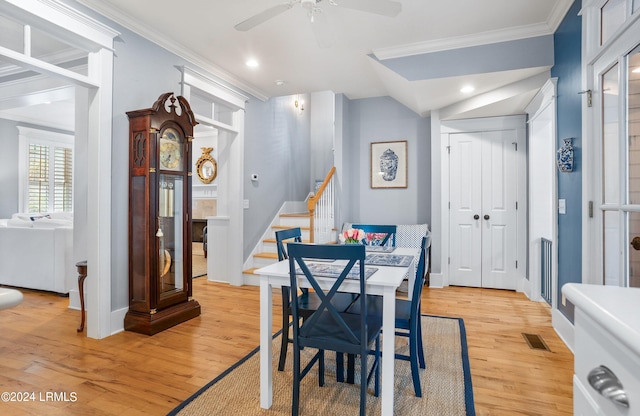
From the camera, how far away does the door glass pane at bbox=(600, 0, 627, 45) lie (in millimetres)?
2088

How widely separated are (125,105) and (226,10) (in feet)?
3.94

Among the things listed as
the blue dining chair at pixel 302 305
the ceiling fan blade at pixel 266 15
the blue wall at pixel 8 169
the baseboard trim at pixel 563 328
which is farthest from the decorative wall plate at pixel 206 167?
the baseboard trim at pixel 563 328

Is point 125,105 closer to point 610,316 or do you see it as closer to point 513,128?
point 610,316

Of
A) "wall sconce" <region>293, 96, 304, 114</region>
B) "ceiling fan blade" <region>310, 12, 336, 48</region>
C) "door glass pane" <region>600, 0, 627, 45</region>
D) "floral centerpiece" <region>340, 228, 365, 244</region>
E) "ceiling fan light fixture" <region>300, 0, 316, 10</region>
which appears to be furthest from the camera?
"wall sconce" <region>293, 96, 304, 114</region>

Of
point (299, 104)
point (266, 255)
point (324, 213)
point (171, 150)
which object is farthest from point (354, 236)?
point (299, 104)

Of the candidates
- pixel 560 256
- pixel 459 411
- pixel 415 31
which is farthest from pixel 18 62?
pixel 560 256

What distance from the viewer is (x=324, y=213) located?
490 centimetres

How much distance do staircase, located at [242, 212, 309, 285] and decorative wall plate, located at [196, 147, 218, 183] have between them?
275 cm

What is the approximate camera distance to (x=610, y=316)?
0.57 metres

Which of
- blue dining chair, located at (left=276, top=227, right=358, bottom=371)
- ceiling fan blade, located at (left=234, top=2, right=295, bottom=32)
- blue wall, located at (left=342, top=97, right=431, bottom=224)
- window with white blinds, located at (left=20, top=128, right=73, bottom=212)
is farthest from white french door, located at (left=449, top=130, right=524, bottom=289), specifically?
window with white blinds, located at (left=20, top=128, right=73, bottom=212)

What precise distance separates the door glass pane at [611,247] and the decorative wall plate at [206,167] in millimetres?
6743

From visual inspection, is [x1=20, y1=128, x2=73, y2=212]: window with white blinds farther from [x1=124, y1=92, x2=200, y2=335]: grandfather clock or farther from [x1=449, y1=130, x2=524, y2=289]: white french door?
[x1=449, y1=130, x2=524, y2=289]: white french door

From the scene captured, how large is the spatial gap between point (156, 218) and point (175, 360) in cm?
122

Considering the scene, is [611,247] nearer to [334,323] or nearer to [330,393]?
[334,323]
